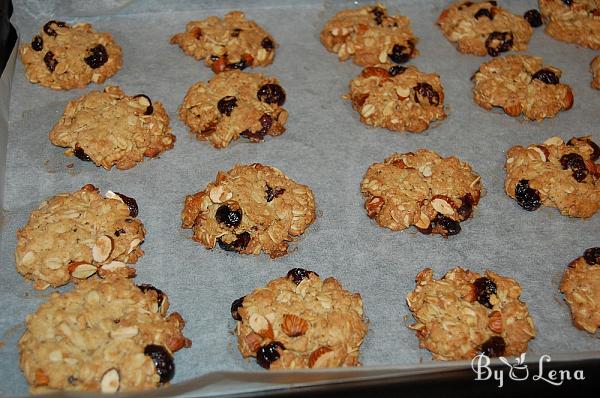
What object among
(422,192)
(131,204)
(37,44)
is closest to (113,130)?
(131,204)

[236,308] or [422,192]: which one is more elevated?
[422,192]

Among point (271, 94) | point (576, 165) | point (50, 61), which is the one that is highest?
point (576, 165)

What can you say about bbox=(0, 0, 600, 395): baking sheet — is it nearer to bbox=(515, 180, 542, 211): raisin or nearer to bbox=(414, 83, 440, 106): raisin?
bbox=(515, 180, 542, 211): raisin

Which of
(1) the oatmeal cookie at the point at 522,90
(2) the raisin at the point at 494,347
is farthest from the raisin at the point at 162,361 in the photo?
(1) the oatmeal cookie at the point at 522,90

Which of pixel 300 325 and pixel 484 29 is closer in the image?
pixel 300 325

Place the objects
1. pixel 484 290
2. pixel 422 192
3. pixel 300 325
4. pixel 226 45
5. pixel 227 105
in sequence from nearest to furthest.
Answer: pixel 300 325, pixel 484 290, pixel 422 192, pixel 227 105, pixel 226 45

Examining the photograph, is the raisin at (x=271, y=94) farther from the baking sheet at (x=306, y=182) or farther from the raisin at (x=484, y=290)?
the raisin at (x=484, y=290)

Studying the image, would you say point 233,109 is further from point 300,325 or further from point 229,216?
point 300,325
